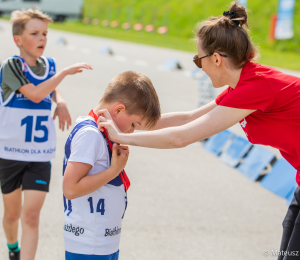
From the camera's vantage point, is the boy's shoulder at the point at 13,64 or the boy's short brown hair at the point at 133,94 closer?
the boy's short brown hair at the point at 133,94

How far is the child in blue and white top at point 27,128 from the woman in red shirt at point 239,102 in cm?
105

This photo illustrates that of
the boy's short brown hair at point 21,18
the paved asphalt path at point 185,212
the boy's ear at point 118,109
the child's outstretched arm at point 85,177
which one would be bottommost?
the paved asphalt path at point 185,212

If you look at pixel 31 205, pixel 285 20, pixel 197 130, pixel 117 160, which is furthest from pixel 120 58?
pixel 117 160

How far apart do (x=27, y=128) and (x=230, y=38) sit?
5.70ft

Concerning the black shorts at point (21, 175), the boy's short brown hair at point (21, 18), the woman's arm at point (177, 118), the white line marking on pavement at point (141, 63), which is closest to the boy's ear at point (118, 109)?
the woman's arm at point (177, 118)

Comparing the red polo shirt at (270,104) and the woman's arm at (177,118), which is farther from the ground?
the red polo shirt at (270,104)

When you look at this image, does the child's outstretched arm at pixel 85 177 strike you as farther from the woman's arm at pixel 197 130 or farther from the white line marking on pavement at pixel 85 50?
the white line marking on pavement at pixel 85 50

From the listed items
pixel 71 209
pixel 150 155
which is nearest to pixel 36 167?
pixel 71 209

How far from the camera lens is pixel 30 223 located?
307 centimetres

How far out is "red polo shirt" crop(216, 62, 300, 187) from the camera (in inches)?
88.2

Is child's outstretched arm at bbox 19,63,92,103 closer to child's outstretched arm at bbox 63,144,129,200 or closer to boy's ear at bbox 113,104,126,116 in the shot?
boy's ear at bbox 113,104,126,116

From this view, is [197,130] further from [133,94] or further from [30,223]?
[30,223]

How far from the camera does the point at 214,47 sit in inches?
93.0

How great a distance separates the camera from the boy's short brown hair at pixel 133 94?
220 centimetres
